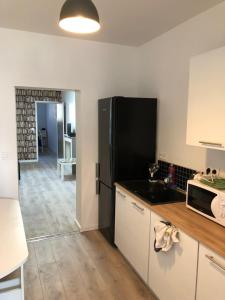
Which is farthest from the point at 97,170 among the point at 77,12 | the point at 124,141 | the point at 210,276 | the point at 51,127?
the point at 51,127

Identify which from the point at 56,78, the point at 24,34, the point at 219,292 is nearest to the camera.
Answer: the point at 219,292

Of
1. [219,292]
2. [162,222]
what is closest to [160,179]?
[162,222]

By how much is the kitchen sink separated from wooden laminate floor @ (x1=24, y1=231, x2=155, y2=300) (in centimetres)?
85

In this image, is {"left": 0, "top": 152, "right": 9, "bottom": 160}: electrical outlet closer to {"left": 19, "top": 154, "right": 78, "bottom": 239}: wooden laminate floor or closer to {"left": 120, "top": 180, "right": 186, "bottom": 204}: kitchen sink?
{"left": 19, "top": 154, "right": 78, "bottom": 239}: wooden laminate floor

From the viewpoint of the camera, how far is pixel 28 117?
8.72 meters

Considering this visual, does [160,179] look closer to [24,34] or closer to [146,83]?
[146,83]

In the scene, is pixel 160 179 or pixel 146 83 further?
pixel 146 83

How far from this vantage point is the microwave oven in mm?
1843

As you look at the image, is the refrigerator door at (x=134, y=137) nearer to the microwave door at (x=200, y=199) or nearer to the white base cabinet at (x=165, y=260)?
the white base cabinet at (x=165, y=260)

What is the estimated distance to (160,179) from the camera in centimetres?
323

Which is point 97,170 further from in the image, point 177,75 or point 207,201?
point 207,201

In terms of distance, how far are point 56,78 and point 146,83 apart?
1205 mm

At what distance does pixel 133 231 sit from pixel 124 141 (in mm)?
1030

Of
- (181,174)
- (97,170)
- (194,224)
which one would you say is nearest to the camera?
(194,224)
